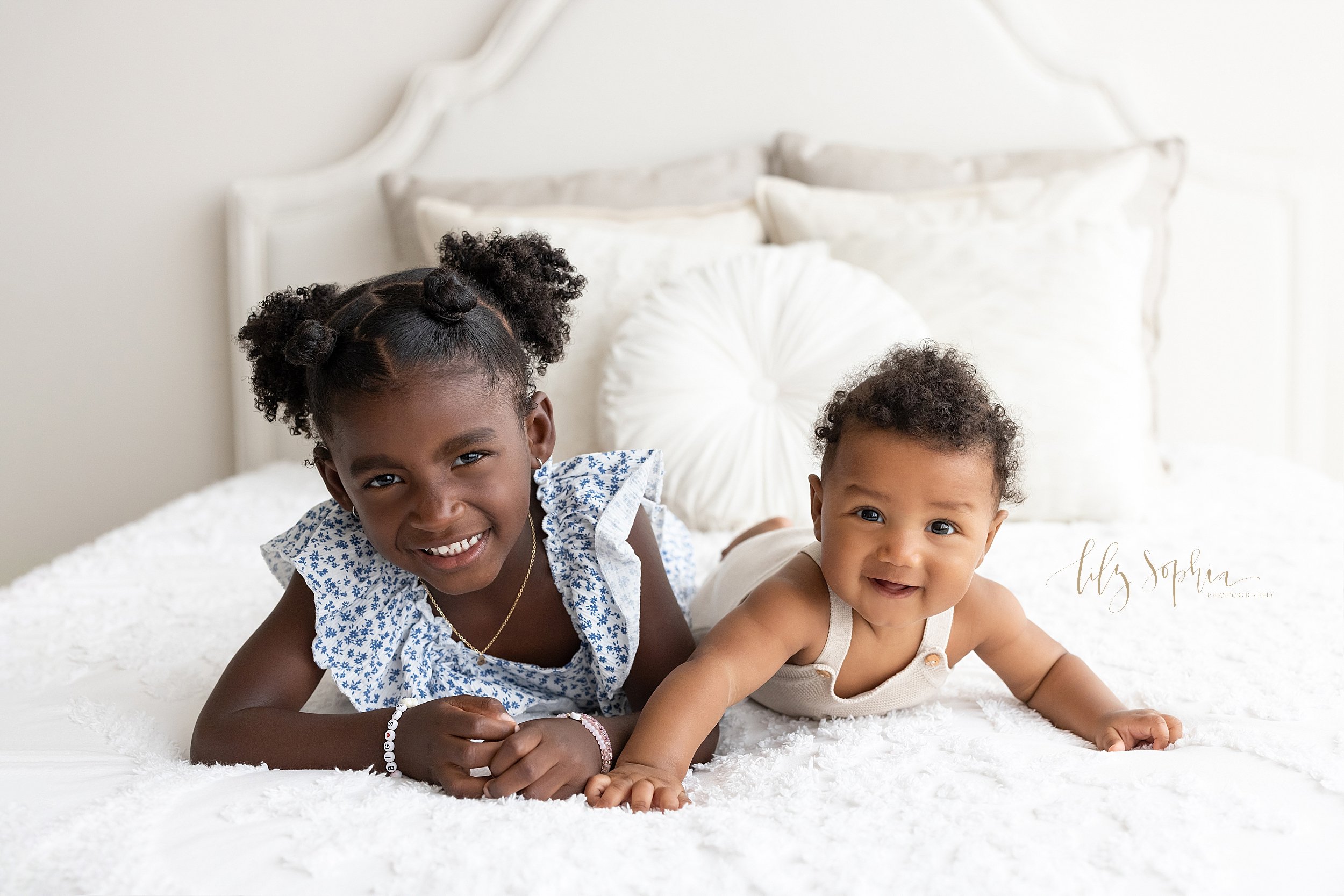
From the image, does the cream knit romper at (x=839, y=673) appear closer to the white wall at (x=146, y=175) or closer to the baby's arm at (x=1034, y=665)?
the baby's arm at (x=1034, y=665)

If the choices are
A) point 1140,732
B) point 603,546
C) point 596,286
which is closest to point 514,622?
point 603,546

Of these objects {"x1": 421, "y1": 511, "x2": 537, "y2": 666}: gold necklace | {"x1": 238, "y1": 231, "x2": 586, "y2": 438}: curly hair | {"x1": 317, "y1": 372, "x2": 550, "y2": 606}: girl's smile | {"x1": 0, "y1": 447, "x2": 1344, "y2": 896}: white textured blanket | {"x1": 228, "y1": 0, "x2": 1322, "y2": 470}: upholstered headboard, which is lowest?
{"x1": 0, "y1": 447, "x2": 1344, "y2": 896}: white textured blanket

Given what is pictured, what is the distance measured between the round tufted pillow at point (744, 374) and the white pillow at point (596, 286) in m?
0.08

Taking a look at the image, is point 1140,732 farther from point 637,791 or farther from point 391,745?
point 391,745

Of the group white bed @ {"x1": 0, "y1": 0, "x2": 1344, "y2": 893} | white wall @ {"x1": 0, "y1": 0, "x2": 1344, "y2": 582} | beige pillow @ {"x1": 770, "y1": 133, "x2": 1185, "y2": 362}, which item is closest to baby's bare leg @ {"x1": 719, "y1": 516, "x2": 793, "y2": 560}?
white bed @ {"x1": 0, "y1": 0, "x2": 1344, "y2": 893}

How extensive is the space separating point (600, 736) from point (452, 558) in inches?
8.4

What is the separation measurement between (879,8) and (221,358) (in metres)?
1.75

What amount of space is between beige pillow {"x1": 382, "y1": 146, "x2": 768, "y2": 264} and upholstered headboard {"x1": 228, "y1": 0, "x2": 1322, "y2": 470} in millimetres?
145

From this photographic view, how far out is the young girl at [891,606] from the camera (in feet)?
2.96

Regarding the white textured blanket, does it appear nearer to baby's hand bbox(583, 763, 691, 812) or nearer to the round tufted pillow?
baby's hand bbox(583, 763, 691, 812)

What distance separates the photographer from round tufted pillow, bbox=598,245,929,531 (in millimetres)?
1581

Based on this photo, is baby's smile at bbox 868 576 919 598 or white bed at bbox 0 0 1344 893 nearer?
white bed at bbox 0 0 1344 893

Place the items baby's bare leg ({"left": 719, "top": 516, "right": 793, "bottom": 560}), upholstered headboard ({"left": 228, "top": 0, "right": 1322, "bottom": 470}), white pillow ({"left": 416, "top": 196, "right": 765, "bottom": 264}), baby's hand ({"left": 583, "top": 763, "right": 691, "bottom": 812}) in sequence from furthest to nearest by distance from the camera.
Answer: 1. upholstered headboard ({"left": 228, "top": 0, "right": 1322, "bottom": 470})
2. white pillow ({"left": 416, "top": 196, "right": 765, "bottom": 264})
3. baby's bare leg ({"left": 719, "top": 516, "right": 793, "bottom": 560})
4. baby's hand ({"left": 583, "top": 763, "right": 691, "bottom": 812})

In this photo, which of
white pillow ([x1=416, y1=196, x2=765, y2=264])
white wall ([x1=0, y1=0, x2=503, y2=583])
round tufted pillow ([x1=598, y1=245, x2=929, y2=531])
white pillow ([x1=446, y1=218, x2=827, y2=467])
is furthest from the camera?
white wall ([x1=0, y1=0, x2=503, y2=583])
